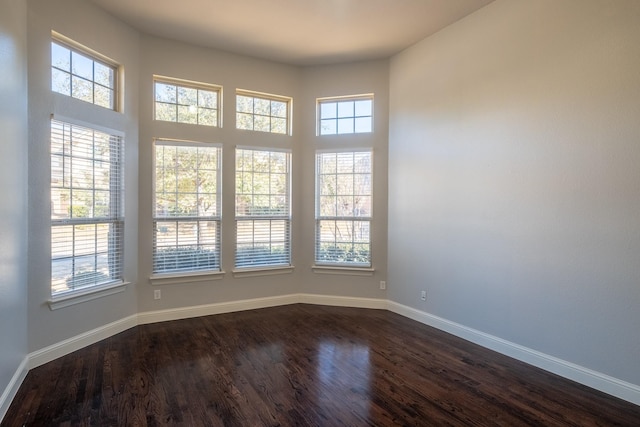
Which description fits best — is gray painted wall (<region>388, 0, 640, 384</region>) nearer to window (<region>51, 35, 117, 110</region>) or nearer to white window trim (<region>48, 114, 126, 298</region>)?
white window trim (<region>48, 114, 126, 298</region>)

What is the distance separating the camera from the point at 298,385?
2664mm

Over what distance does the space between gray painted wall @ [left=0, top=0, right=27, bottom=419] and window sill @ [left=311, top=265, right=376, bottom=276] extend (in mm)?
3158

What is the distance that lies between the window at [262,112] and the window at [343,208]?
0.72 m

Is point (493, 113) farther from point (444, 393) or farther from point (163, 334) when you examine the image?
point (163, 334)

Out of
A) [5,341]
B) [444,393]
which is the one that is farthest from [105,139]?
[444,393]

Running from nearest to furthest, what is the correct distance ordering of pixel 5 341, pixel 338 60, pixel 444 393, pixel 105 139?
pixel 5 341, pixel 444 393, pixel 105 139, pixel 338 60

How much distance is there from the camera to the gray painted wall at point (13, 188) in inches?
89.7

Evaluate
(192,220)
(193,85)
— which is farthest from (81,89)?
(192,220)

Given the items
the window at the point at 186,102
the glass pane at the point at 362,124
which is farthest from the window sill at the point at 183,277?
the glass pane at the point at 362,124

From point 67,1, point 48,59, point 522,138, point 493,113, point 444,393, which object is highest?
point 67,1

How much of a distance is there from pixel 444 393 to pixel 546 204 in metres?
1.76

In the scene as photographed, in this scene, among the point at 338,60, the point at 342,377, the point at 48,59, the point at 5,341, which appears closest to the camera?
the point at 5,341

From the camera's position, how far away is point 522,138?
314 cm

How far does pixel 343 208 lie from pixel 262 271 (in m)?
1.40
